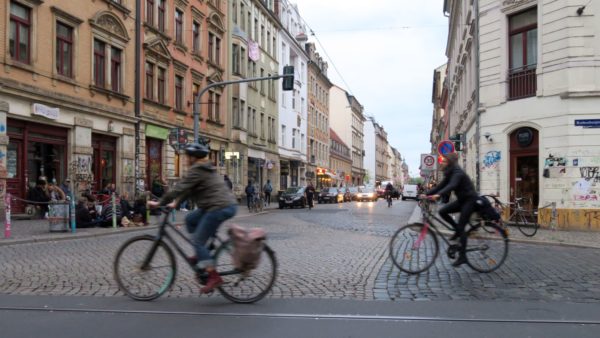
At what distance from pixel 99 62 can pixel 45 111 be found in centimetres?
465

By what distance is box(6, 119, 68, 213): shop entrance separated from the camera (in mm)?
18219

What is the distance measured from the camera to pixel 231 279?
19.9 feet

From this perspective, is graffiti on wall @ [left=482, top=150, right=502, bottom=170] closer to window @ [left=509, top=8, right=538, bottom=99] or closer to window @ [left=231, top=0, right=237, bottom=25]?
window @ [left=509, top=8, right=538, bottom=99]

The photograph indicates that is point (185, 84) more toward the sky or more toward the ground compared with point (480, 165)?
more toward the sky

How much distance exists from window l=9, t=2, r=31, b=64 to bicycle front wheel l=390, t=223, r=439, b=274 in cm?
1556

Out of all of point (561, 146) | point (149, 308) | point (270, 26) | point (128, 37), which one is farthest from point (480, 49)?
point (270, 26)

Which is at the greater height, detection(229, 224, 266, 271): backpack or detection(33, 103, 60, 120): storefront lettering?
detection(33, 103, 60, 120): storefront lettering

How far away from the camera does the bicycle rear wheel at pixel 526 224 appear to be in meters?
14.8

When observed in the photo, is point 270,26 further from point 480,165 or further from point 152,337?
point 152,337

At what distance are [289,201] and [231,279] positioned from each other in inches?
1135

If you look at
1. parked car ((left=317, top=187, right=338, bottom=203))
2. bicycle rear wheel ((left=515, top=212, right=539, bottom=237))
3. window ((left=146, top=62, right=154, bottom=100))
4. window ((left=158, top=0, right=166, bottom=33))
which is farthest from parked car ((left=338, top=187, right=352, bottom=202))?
bicycle rear wheel ((left=515, top=212, right=539, bottom=237))

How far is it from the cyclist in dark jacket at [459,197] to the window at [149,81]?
21.6m

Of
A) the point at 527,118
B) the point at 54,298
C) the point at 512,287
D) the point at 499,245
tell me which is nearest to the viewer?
the point at 54,298

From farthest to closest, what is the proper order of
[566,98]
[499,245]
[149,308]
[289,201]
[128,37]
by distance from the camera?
[289,201], [128,37], [566,98], [499,245], [149,308]
